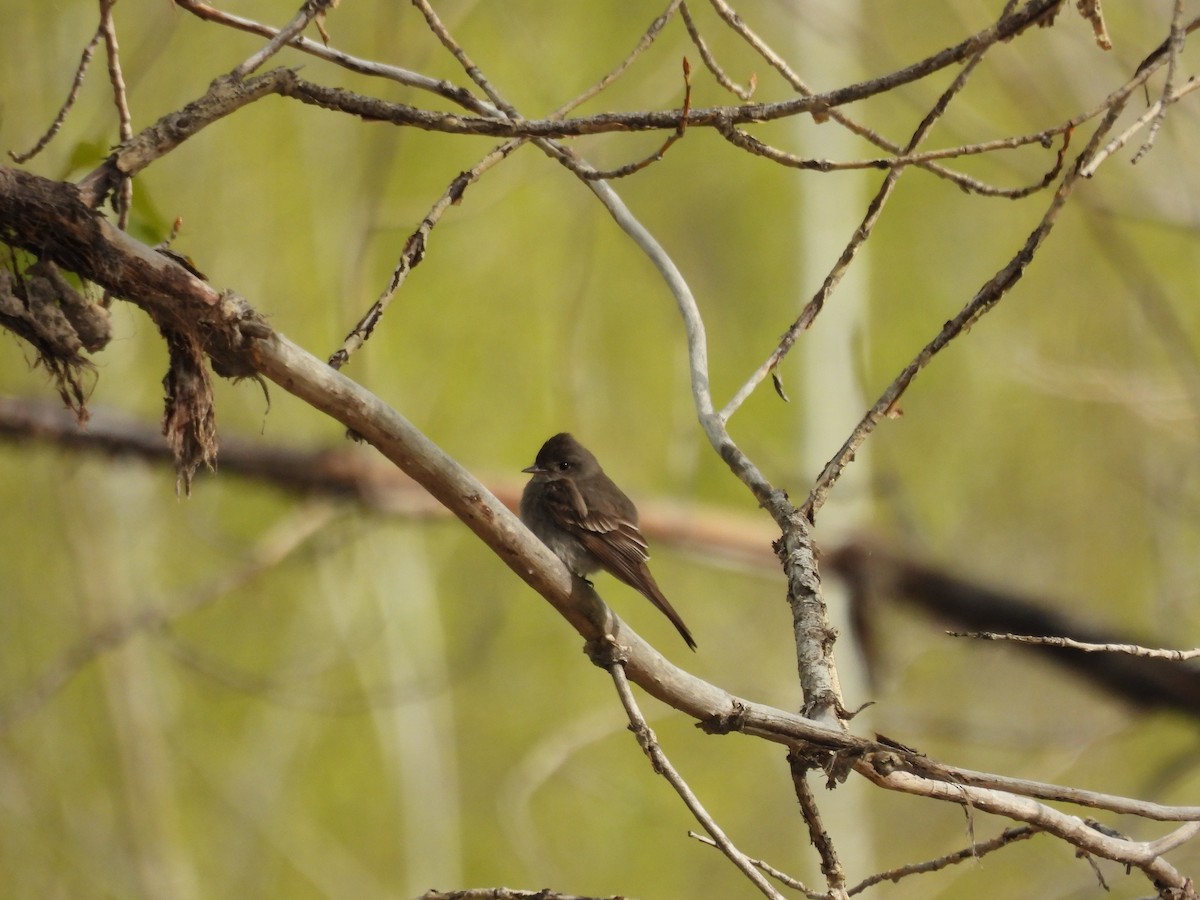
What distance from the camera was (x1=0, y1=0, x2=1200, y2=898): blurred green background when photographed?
653 centimetres

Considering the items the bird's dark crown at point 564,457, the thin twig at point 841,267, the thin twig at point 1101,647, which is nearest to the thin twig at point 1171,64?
the thin twig at point 841,267

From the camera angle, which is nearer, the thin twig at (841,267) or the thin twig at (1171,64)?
the thin twig at (1171,64)

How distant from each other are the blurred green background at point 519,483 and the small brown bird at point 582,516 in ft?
5.13

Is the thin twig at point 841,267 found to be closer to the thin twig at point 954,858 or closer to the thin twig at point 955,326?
the thin twig at point 955,326

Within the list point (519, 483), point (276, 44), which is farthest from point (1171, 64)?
point (519, 483)

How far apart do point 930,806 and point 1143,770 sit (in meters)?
1.80

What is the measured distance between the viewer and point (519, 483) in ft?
19.7

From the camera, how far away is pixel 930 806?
27.7ft

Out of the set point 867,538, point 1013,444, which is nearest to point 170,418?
point 867,538

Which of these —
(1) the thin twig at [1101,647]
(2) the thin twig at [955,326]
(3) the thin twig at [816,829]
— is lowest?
(3) the thin twig at [816,829]

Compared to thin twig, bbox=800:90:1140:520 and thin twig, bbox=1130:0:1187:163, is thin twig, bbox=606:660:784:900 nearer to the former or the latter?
thin twig, bbox=800:90:1140:520

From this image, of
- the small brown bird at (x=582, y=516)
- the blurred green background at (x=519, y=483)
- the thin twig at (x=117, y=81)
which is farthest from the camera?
the blurred green background at (x=519, y=483)

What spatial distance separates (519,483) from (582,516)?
2.39 m

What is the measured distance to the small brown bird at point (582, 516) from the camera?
3.49 meters
